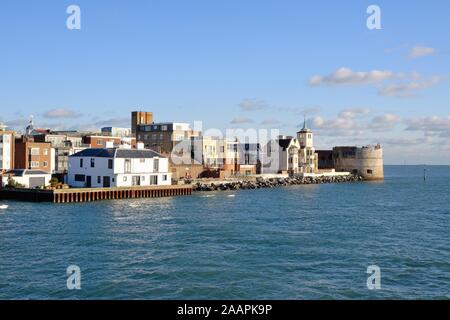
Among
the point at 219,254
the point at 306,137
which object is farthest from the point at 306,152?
the point at 219,254

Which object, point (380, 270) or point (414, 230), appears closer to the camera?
point (380, 270)

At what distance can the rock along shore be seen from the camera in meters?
94.1

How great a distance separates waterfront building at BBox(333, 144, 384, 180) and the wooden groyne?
293 feet

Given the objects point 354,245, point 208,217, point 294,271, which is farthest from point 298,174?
point 294,271

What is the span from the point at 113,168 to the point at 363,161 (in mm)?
98985

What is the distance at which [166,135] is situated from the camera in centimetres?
11812

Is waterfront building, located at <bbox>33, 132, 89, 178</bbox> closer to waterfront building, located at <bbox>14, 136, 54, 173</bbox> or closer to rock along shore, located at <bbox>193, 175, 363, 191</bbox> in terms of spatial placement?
waterfront building, located at <bbox>14, 136, 54, 173</bbox>

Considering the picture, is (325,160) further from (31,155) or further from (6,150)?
(6,150)

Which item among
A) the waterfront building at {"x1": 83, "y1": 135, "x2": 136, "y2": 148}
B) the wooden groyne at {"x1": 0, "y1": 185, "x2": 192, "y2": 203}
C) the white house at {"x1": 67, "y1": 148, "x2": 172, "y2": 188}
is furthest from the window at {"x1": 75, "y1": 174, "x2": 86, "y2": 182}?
the waterfront building at {"x1": 83, "y1": 135, "x2": 136, "y2": 148}

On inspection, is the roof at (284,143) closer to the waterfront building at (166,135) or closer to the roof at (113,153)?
the waterfront building at (166,135)

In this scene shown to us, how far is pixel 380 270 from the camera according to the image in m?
27.4

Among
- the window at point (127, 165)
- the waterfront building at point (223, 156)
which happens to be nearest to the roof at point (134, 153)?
the window at point (127, 165)

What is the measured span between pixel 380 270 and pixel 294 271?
488 cm
